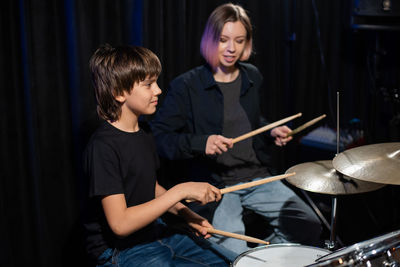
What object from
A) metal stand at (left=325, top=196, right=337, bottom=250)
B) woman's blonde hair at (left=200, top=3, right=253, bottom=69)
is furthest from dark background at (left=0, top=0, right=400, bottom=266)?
metal stand at (left=325, top=196, right=337, bottom=250)

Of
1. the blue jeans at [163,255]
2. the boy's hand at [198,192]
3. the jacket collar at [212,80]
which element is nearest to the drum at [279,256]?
the blue jeans at [163,255]

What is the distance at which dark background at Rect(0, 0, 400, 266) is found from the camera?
6.35 feet

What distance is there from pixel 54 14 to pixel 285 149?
192 cm

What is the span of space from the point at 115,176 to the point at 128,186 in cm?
→ 11

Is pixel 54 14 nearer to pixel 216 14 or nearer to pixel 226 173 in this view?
pixel 216 14

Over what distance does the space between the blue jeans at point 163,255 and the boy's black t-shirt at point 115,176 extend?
0.03 metres

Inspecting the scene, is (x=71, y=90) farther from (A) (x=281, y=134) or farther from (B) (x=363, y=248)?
(B) (x=363, y=248)

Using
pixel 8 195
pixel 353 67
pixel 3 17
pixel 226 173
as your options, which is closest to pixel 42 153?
pixel 8 195

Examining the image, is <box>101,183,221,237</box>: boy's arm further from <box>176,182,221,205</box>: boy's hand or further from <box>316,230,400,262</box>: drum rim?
<box>316,230,400,262</box>: drum rim

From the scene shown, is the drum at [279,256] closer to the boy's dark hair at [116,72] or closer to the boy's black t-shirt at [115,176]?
the boy's black t-shirt at [115,176]

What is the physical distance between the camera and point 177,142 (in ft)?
6.86

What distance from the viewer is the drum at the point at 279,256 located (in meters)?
1.45

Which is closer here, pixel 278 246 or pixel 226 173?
pixel 278 246

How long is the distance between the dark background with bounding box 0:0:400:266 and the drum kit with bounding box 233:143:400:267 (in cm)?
103
